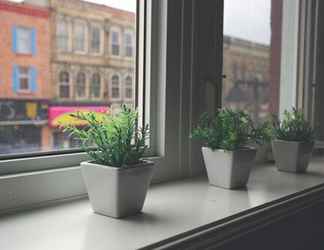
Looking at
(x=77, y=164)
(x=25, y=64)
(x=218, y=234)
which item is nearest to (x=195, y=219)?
(x=218, y=234)

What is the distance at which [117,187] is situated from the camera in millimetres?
767

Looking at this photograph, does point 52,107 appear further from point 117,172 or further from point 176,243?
point 176,243

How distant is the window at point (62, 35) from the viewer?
36.5 inches

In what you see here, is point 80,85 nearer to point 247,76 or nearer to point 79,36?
point 79,36

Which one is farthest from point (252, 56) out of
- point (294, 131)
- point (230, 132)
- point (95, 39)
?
point (95, 39)

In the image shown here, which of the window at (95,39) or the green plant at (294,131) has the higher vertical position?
the window at (95,39)

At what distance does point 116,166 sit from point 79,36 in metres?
0.35

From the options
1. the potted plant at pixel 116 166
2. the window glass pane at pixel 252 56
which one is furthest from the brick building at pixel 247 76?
the potted plant at pixel 116 166

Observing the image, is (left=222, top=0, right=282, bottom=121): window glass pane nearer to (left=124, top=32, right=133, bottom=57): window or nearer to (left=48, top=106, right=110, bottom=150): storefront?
(left=124, top=32, right=133, bottom=57): window

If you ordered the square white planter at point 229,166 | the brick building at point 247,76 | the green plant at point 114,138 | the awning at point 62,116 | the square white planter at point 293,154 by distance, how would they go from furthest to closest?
the brick building at point 247,76 < the square white planter at point 293,154 < the square white planter at point 229,166 < the awning at point 62,116 < the green plant at point 114,138

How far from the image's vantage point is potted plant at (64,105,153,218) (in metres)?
0.77

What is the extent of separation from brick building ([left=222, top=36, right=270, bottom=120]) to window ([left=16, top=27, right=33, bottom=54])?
0.68m

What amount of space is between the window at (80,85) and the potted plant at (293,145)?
2.18 feet

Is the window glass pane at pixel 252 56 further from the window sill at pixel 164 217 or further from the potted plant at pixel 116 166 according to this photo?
the potted plant at pixel 116 166
